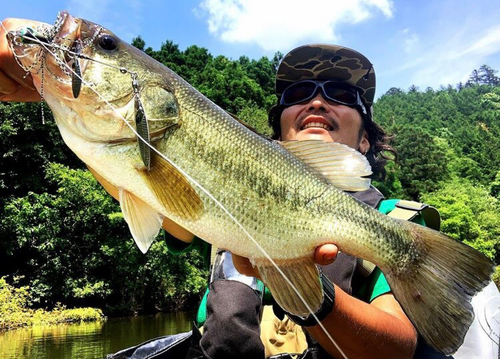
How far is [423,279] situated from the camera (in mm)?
2002

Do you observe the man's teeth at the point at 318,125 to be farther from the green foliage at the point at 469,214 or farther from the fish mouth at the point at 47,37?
the green foliage at the point at 469,214

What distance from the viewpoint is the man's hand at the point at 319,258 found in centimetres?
194

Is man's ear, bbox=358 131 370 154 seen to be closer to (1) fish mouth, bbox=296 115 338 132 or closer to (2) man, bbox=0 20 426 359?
(2) man, bbox=0 20 426 359

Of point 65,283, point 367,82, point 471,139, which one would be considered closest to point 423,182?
point 471,139

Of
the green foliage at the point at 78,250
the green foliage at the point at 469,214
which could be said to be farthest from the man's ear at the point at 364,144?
the green foliage at the point at 469,214

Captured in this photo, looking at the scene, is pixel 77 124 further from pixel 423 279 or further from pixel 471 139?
pixel 471 139

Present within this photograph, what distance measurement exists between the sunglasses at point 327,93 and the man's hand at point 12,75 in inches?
79.8

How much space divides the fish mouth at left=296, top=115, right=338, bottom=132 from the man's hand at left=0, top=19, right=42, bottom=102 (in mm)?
1916

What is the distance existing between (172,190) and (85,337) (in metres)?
17.4

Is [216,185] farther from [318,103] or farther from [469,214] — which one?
[469,214]

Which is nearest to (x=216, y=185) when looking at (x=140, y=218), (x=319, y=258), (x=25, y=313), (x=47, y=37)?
(x=140, y=218)

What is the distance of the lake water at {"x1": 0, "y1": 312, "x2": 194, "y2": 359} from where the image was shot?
13.9 metres

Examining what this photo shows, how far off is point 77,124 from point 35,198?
2465cm

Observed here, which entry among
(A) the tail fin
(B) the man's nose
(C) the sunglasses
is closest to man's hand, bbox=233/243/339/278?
(A) the tail fin
